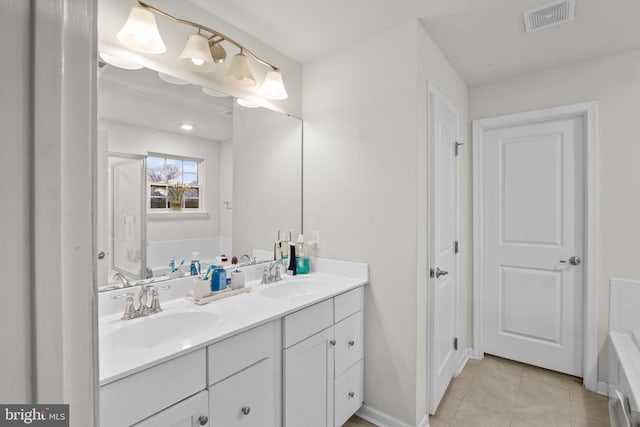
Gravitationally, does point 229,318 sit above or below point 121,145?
below

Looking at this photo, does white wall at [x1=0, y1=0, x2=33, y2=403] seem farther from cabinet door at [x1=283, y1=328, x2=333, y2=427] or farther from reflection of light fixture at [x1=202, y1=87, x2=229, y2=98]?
reflection of light fixture at [x1=202, y1=87, x2=229, y2=98]

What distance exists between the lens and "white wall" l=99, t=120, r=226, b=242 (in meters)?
1.49

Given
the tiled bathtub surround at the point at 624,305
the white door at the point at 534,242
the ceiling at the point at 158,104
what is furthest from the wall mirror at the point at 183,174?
the tiled bathtub surround at the point at 624,305

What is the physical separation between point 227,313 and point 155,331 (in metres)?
0.30

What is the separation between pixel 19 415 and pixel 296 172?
2104 mm

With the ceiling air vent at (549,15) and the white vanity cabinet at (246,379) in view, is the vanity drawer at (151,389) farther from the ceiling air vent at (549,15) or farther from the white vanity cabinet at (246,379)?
the ceiling air vent at (549,15)

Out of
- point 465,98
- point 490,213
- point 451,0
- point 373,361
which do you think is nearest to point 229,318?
point 373,361

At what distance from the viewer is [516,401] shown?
2176 mm

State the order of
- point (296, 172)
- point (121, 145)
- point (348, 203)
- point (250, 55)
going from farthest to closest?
1. point (296, 172)
2. point (348, 203)
3. point (250, 55)
4. point (121, 145)

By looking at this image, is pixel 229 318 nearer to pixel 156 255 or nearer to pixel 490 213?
pixel 156 255

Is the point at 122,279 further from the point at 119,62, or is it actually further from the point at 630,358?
the point at 630,358

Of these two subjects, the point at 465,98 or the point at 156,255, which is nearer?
the point at 156,255

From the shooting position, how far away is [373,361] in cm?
198

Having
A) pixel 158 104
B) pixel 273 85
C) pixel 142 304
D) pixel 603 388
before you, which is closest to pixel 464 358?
pixel 603 388
